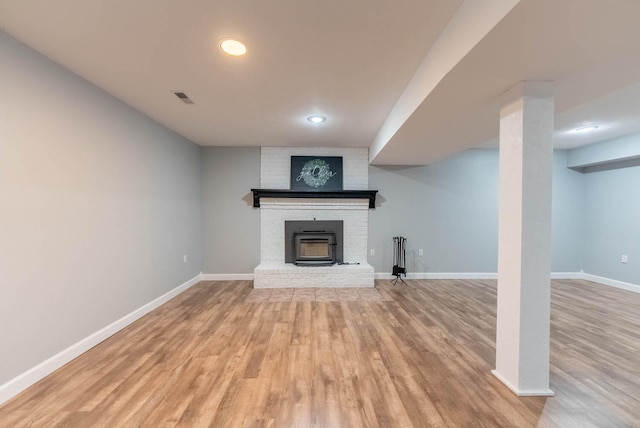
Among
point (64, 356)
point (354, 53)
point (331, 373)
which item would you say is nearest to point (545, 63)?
point (354, 53)

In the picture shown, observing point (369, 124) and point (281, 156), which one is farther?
point (281, 156)

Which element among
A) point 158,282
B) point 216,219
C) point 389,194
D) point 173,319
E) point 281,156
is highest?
point 281,156

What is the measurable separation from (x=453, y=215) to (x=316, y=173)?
2.63m

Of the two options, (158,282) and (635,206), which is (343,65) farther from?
(635,206)

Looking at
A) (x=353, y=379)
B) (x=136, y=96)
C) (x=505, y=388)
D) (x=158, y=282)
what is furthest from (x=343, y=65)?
(x=158, y=282)

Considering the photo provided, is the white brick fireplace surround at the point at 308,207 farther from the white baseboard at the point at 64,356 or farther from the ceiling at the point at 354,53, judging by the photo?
the white baseboard at the point at 64,356

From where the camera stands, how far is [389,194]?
15.5 feet

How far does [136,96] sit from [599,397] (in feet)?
14.5

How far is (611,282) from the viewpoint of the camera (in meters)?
4.24

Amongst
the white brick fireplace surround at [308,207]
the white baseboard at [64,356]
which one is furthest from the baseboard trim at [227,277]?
Answer: the white baseboard at [64,356]

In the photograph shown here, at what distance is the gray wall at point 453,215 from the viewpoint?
469 centimetres

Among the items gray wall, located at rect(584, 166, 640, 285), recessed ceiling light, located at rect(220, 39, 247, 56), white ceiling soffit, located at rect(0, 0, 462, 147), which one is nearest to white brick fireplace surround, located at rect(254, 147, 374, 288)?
white ceiling soffit, located at rect(0, 0, 462, 147)

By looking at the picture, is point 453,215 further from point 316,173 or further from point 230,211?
point 230,211

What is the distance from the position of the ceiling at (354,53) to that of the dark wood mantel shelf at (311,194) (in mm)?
1751
